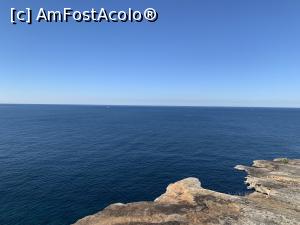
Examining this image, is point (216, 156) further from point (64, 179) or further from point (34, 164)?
point (34, 164)

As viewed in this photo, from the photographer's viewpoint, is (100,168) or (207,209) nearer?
(207,209)

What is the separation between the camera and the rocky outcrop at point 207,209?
137ft

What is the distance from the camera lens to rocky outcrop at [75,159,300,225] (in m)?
41.7

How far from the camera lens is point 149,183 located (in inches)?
2638

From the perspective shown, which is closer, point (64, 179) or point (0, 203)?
point (0, 203)

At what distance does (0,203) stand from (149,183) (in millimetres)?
37067

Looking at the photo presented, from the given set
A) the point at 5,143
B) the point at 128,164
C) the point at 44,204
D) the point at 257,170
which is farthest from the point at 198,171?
the point at 5,143

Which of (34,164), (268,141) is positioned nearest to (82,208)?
(34,164)

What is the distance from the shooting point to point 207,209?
1781 inches

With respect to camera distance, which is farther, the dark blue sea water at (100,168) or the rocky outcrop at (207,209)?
the dark blue sea water at (100,168)

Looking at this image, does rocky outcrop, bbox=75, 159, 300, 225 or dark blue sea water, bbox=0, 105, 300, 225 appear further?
dark blue sea water, bbox=0, 105, 300, 225

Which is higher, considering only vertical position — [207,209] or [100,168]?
[207,209]

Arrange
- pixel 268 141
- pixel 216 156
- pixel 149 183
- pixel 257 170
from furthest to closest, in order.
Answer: pixel 268 141 < pixel 216 156 < pixel 257 170 < pixel 149 183

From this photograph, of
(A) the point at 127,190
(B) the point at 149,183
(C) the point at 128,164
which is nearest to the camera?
(A) the point at 127,190
